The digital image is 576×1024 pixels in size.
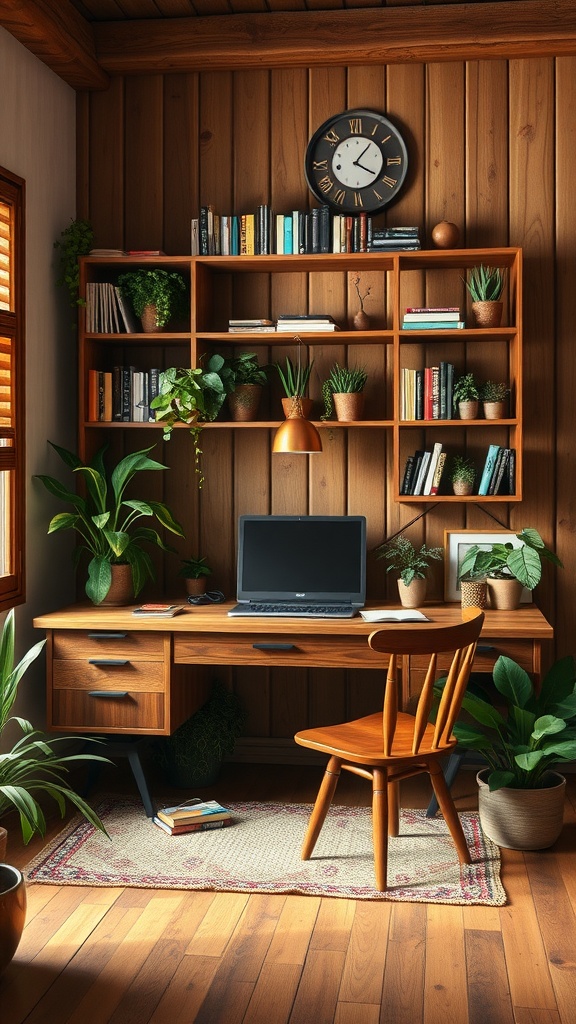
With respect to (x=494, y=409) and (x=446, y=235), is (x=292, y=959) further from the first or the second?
(x=446, y=235)

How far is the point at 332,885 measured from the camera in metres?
2.93

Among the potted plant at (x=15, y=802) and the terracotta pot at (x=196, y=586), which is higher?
the terracotta pot at (x=196, y=586)

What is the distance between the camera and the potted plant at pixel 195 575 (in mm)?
3973

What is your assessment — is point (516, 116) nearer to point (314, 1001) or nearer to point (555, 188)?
point (555, 188)

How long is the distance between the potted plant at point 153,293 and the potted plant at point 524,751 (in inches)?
72.7

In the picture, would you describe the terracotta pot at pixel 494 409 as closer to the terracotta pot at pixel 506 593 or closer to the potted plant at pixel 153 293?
the terracotta pot at pixel 506 593

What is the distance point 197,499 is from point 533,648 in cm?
154

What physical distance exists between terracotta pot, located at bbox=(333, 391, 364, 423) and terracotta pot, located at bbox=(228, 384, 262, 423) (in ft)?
1.04

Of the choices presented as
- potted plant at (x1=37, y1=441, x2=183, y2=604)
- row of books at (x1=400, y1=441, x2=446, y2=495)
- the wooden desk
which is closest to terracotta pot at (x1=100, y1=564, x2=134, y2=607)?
potted plant at (x1=37, y1=441, x2=183, y2=604)

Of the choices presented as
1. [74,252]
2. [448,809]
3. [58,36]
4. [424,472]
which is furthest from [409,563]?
[58,36]

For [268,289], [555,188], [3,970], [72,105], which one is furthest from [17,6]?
[3,970]

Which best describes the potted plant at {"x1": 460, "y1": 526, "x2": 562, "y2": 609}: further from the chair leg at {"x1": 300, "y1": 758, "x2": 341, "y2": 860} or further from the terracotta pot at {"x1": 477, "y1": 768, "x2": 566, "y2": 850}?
the chair leg at {"x1": 300, "y1": 758, "x2": 341, "y2": 860}

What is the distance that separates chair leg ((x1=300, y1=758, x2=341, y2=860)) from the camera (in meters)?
3.03

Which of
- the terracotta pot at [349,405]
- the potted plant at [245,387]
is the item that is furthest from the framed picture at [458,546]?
the potted plant at [245,387]
